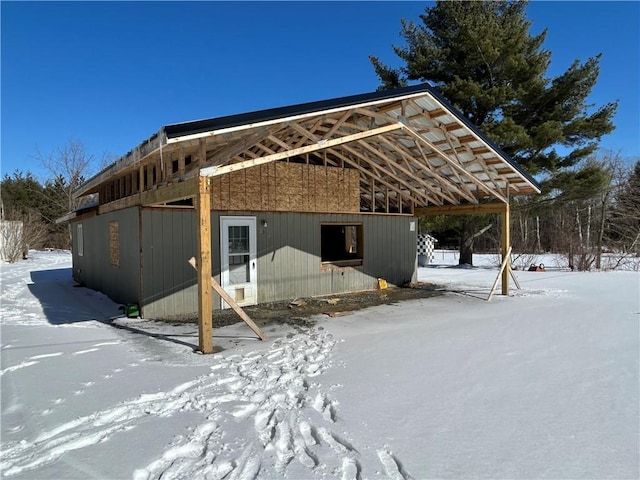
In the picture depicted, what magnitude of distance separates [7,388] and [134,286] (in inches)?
134

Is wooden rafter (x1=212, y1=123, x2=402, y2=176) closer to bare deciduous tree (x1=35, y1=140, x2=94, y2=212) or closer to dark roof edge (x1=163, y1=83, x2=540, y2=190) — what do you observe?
dark roof edge (x1=163, y1=83, x2=540, y2=190)

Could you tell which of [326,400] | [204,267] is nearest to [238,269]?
[204,267]

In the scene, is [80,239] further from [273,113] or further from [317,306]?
[273,113]

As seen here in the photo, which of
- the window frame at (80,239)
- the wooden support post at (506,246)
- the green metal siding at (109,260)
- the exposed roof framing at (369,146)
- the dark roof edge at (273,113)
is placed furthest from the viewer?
the window frame at (80,239)

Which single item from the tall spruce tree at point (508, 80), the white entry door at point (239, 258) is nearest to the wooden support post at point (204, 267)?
the white entry door at point (239, 258)

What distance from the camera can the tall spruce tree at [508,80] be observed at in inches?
519

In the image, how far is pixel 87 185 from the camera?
8.72 m

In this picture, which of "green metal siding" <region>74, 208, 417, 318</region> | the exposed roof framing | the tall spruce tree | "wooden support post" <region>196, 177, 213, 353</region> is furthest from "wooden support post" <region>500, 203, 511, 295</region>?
"wooden support post" <region>196, 177, 213, 353</region>

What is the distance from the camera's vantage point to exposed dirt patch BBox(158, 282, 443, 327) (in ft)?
21.2

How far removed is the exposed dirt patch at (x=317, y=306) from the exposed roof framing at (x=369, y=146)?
2434 millimetres

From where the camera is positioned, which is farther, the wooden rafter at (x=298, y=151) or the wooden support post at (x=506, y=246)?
the wooden support post at (x=506, y=246)

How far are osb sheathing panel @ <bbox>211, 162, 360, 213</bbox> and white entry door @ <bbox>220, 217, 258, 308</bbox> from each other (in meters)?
0.37

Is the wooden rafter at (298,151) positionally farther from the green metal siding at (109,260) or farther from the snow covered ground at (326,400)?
the green metal siding at (109,260)

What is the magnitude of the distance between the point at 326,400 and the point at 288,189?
19.0 ft
